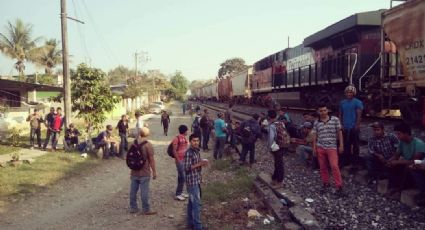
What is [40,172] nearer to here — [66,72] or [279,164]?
[66,72]

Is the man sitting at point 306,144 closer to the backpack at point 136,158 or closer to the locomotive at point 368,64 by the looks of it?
the locomotive at point 368,64

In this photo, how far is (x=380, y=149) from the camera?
757 cm

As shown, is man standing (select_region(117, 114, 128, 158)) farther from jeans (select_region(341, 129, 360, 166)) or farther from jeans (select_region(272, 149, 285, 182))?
jeans (select_region(341, 129, 360, 166))

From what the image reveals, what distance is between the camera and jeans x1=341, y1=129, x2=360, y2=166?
8648 millimetres

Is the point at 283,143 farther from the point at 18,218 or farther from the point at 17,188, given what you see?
the point at 17,188

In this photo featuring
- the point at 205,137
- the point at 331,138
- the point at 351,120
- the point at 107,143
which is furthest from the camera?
the point at 205,137

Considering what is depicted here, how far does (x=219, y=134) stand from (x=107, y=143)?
427cm

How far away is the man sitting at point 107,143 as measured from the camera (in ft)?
48.4

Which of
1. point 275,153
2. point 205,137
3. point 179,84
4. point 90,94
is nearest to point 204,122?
point 205,137

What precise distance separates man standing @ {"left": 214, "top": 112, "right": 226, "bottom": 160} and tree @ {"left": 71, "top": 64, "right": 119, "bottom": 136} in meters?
5.20

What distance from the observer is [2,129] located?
2138 cm

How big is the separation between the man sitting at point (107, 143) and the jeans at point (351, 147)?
8667 millimetres

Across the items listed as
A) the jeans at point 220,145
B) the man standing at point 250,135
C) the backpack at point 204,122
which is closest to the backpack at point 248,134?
the man standing at point 250,135

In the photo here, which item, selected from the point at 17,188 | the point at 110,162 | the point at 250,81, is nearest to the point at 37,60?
the point at 250,81
